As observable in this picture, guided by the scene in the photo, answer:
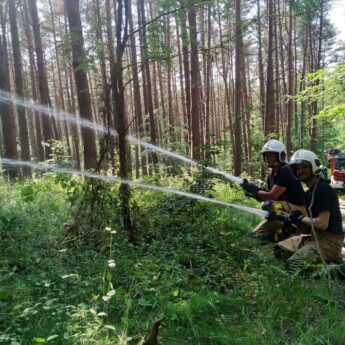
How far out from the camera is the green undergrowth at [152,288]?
2.98 meters

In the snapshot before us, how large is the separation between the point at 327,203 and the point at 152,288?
2.45 metres

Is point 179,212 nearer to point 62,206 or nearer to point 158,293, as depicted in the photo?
point 62,206

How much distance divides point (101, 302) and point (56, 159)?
5277mm

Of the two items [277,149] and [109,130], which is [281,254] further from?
[109,130]

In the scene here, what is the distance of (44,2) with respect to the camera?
24.5 metres

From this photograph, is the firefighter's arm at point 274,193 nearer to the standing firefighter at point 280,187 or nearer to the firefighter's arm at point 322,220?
Answer: the standing firefighter at point 280,187

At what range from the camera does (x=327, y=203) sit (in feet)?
15.0

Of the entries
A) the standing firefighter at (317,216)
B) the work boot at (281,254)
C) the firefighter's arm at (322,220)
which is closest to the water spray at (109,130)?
the work boot at (281,254)

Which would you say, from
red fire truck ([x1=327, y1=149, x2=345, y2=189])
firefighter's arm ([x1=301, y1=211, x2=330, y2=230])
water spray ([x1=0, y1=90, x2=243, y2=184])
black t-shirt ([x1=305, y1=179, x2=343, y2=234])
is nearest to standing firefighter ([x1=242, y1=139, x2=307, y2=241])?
water spray ([x1=0, y1=90, x2=243, y2=184])

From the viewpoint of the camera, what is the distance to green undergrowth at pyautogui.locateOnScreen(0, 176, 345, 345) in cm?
298

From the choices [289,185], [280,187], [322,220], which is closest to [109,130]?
[280,187]

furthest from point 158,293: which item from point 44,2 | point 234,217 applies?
point 44,2

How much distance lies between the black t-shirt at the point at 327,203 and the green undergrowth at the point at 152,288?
0.75m

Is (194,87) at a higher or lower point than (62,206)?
higher
